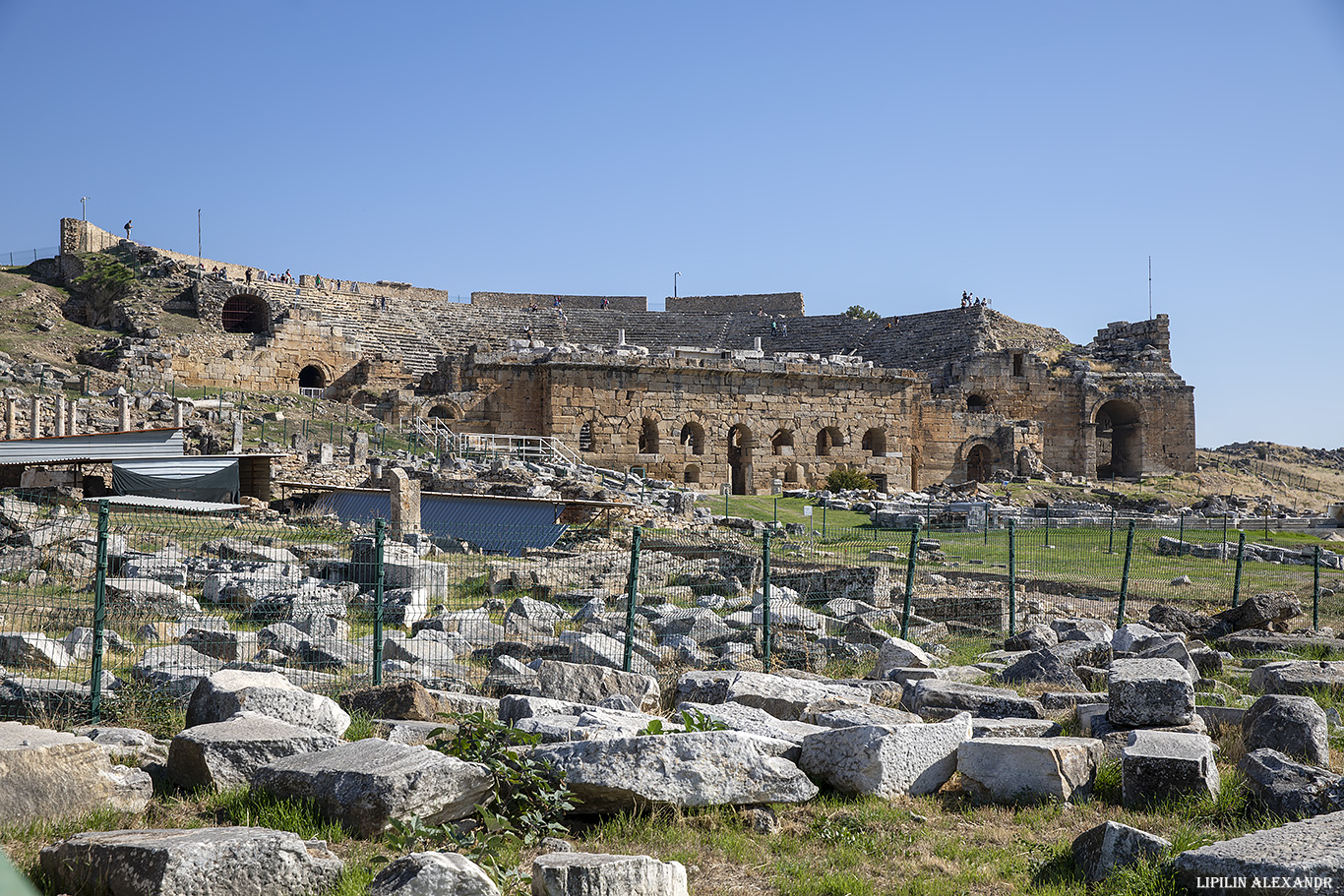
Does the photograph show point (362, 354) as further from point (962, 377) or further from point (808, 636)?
point (808, 636)

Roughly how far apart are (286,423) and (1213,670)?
22381 millimetres

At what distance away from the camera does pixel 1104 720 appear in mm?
6598

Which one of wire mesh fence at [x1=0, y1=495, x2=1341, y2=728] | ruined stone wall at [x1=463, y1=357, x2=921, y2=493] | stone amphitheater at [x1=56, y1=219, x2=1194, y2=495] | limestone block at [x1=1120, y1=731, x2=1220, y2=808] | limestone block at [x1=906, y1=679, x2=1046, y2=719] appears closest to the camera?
limestone block at [x1=1120, y1=731, x2=1220, y2=808]

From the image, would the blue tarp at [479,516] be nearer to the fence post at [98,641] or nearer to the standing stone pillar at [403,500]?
the standing stone pillar at [403,500]

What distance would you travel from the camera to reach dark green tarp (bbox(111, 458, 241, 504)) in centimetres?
1883

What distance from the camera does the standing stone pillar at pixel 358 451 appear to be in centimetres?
2377

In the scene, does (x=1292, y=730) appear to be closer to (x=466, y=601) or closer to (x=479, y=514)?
(x=466, y=601)

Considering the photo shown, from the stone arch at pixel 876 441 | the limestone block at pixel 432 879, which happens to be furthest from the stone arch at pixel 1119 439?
the limestone block at pixel 432 879

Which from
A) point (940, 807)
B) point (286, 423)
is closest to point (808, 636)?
point (940, 807)

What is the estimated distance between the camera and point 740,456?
3400cm

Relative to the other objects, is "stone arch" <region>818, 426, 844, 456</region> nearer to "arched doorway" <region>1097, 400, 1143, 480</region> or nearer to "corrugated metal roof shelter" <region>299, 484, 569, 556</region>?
"arched doorway" <region>1097, 400, 1143, 480</region>

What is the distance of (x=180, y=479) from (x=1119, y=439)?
35570 millimetres

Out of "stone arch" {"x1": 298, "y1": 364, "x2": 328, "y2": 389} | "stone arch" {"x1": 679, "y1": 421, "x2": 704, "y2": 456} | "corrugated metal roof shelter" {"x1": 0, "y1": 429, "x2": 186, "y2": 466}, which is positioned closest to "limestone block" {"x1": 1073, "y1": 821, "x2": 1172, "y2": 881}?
"corrugated metal roof shelter" {"x1": 0, "y1": 429, "x2": 186, "y2": 466}

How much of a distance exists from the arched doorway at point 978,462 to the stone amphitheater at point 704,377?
0.06 meters
